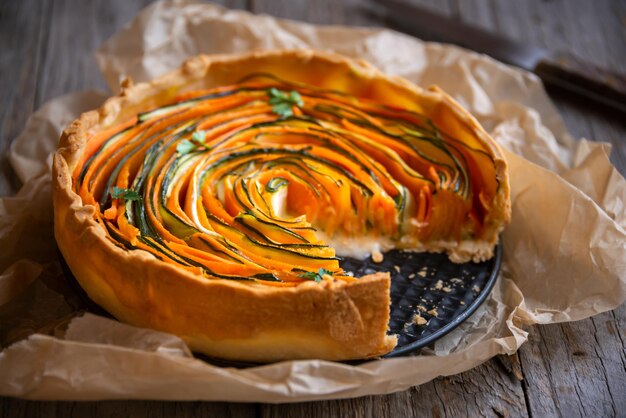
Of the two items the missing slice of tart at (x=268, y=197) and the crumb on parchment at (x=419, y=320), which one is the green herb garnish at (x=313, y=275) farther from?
the crumb on parchment at (x=419, y=320)

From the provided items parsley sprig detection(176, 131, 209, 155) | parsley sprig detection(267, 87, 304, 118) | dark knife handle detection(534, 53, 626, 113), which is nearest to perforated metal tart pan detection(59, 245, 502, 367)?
parsley sprig detection(176, 131, 209, 155)

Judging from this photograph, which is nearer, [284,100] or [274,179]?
[274,179]

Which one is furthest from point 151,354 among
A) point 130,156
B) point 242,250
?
point 130,156

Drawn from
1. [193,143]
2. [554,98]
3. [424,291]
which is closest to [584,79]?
[554,98]

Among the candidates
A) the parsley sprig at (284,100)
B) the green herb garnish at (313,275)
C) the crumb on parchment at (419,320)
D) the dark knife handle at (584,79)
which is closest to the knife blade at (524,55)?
the dark knife handle at (584,79)

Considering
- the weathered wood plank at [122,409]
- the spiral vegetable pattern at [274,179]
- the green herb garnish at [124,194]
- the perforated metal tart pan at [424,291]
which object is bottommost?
the perforated metal tart pan at [424,291]

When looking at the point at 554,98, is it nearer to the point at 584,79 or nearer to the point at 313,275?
the point at 584,79

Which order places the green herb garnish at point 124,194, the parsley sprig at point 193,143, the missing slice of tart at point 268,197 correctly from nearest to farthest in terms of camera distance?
the missing slice of tart at point 268,197 → the green herb garnish at point 124,194 → the parsley sprig at point 193,143

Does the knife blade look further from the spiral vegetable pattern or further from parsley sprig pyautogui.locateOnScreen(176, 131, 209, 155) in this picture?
parsley sprig pyautogui.locateOnScreen(176, 131, 209, 155)
